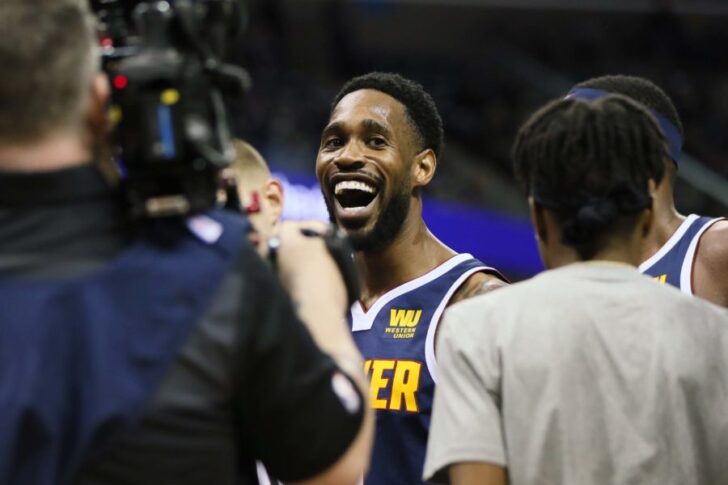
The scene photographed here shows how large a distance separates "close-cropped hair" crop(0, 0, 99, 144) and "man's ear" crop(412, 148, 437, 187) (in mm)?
2539

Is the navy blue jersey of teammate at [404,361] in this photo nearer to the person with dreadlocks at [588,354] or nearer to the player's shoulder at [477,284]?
the player's shoulder at [477,284]

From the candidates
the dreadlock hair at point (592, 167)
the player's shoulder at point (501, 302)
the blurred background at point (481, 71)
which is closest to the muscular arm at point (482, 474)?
the player's shoulder at point (501, 302)

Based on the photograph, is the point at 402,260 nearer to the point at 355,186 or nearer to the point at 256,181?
the point at 355,186

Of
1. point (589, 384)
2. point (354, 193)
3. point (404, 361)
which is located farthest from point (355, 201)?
point (589, 384)

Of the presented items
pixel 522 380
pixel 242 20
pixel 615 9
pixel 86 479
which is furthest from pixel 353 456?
pixel 615 9

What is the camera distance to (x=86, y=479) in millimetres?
1808

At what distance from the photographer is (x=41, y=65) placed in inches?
73.0

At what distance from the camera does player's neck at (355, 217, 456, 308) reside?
4.21 metres

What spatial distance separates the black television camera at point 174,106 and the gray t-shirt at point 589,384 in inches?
31.5

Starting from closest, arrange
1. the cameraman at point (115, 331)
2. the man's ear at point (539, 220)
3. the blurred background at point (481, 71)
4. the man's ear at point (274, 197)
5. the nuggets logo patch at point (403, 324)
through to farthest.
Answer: the cameraman at point (115, 331) < the man's ear at point (539, 220) < the nuggets logo patch at point (403, 324) < the man's ear at point (274, 197) < the blurred background at point (481, 71)

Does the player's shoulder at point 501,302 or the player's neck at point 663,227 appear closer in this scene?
the player's shoulder at point 501,302

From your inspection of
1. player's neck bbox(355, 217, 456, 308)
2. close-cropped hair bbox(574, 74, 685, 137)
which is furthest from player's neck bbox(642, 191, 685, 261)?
player's neck bbox(355, 217, 456, 308)

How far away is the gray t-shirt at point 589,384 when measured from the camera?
2467mm

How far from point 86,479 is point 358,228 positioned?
2556mm
